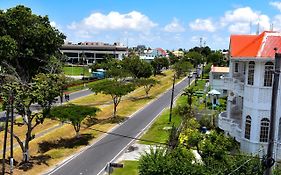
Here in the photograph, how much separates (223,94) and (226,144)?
3911 centimetres

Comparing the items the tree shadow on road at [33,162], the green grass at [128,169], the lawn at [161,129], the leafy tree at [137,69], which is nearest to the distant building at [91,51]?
the leafy tree at [137,69]

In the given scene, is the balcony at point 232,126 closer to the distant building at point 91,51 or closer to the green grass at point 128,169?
the green grass at point 128,169

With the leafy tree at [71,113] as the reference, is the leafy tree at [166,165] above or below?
below

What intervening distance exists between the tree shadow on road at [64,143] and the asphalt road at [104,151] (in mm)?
1483

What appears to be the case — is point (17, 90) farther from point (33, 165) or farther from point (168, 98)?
point (168, 98)

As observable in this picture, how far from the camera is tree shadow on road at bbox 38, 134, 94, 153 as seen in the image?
3834cm

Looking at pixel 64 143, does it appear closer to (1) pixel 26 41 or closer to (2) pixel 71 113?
(2) pixel 71 113

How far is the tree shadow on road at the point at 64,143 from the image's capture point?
3834 cm

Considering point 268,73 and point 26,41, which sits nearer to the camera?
point 268,73

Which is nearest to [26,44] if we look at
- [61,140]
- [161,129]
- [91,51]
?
[61,140]

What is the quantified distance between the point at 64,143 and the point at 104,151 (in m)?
5.49

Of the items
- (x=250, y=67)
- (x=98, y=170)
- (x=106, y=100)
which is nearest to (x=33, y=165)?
(x=98, y=170)

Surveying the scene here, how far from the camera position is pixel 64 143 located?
1567 inches

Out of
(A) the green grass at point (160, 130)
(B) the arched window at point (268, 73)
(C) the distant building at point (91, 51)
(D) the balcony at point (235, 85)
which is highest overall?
(C) the distant building at point (91, 51)
